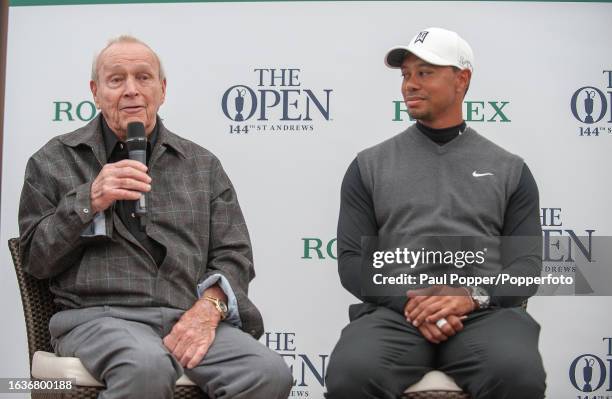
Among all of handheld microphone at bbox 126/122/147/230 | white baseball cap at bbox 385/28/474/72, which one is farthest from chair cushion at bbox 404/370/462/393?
white baseball cap at bbox 385/28/474/72

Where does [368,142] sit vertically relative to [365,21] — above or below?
below

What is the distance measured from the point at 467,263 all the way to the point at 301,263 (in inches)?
55.4

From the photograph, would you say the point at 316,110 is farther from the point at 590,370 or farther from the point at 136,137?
the point at 590,370

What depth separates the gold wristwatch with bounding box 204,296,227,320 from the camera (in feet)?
9.44

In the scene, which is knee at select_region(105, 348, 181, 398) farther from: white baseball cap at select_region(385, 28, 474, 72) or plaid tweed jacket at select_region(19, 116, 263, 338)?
white baseball cap at select_region(385, 28, 474, 72)

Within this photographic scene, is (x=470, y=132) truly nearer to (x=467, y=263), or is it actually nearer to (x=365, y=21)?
(x=467, y=263)

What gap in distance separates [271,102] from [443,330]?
1883mm

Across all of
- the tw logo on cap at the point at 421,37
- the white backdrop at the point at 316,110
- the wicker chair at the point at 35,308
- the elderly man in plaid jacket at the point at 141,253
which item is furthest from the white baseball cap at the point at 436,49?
the wicker chair at the point at 35,308

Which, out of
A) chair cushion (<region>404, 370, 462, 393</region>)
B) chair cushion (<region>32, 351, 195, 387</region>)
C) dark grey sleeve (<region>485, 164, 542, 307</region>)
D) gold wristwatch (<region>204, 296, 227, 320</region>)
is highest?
dark grey sleeve (<region>485, 164, 542, 307</region>)

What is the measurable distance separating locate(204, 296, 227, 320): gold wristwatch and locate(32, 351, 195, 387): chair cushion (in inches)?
10.7

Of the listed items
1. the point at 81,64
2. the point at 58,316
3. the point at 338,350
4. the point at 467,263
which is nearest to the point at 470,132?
the point at 467,263

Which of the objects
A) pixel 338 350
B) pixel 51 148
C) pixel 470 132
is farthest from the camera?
pixel 470 132

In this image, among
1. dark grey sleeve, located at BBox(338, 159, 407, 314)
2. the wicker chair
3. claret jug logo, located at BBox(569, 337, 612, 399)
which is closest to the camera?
the wicker chair

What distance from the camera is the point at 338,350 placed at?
276 cm
